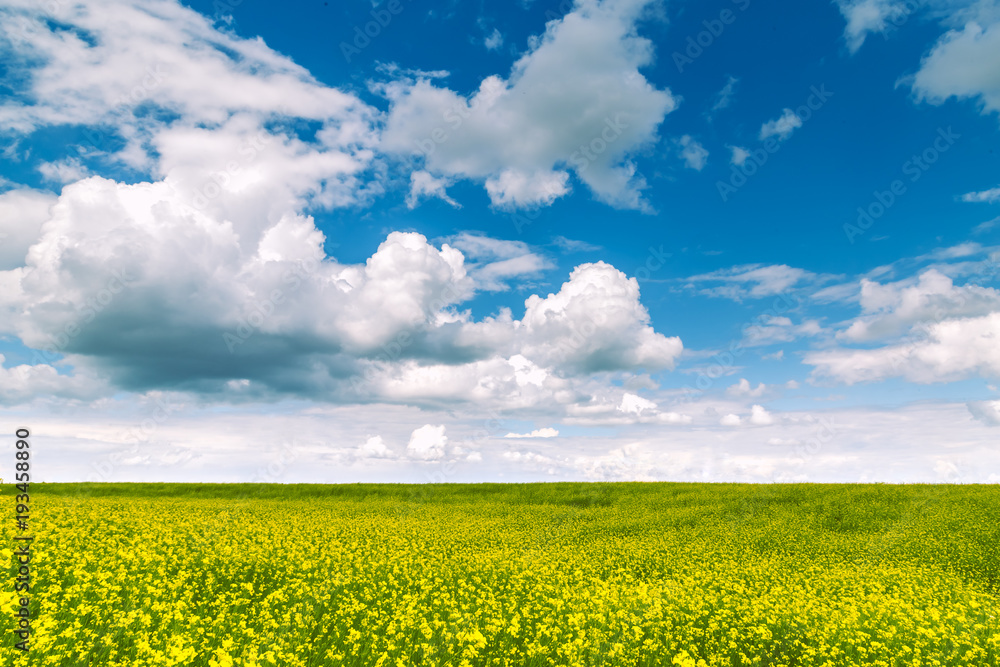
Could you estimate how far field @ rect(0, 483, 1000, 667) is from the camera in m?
10.9

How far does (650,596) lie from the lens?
1603 centimetres

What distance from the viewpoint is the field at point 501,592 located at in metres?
10.9

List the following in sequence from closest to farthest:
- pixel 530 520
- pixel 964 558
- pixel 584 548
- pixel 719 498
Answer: pixel 964 558, pixel 584 548, pixel 530 520, pixel 719 498

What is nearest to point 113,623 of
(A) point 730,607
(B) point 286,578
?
(B) point 286,578

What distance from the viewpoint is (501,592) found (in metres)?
16.4

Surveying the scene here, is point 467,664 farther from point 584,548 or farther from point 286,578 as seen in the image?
point 584,548

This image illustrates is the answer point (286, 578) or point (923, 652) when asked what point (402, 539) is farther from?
point (923, 652)

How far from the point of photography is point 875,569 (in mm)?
22938

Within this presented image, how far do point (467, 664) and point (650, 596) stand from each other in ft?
24.9

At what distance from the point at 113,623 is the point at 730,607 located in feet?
50.4

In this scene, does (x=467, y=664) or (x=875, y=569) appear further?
(x=875, y=569)

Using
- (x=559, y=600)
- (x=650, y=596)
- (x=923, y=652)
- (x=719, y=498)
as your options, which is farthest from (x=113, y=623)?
(x=719, y=498)

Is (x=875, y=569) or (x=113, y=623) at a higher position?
(x=113, y=623)

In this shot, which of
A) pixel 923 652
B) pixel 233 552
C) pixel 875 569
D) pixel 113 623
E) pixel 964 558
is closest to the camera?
pixel 113 623
